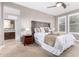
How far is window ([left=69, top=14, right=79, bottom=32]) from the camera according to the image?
2.11 m

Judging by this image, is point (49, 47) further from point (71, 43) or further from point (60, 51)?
point (71, 43)

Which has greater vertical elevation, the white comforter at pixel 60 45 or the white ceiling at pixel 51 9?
the white ceiling at pixel 51 9

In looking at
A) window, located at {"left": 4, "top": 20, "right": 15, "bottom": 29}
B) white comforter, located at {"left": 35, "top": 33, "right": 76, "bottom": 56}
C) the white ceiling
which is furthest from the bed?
window, located at {"left": 4, "top": 20, "right": 15, "bottom": 29}

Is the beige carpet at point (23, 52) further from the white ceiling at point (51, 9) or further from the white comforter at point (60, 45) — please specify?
the white ceiling at point (51, 9)

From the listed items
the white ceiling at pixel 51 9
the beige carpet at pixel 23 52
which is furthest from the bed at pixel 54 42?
the white ceiling at pixel 51 9

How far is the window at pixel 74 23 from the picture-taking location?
83.1 inches

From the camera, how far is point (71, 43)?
244cm

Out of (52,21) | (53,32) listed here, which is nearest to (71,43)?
(53,32)

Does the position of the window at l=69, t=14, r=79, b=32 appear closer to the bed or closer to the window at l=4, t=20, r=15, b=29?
the bed

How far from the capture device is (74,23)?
2162mm

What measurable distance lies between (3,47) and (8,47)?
122mm

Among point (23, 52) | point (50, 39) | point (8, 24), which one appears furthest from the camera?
point (50, 39)

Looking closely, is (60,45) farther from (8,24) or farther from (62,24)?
(8,24)

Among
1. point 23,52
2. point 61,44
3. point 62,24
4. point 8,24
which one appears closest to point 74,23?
point 62,24
